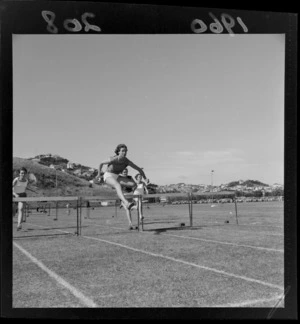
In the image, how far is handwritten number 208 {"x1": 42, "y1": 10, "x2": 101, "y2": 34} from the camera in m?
3.75

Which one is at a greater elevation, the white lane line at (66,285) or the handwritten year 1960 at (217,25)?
the handwritten year 1960 at (217,25)

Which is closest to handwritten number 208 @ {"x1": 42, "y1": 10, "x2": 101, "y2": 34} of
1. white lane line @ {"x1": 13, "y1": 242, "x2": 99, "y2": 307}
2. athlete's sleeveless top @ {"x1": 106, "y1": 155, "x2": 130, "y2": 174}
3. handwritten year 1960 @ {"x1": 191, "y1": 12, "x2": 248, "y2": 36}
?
handwritten year 1960 @ {"x1": 191, "y1": 12, "x2": 248, "y2": 36}

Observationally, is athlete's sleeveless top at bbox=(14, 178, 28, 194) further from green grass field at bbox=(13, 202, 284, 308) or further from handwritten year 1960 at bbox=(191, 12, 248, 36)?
handwritten year 1960 at bbox=(191, 12, 248, 36)

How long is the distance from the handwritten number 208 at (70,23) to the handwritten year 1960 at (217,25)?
2.84 feet

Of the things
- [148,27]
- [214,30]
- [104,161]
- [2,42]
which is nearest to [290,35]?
[214,30]

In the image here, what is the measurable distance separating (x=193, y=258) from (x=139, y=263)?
700 mm

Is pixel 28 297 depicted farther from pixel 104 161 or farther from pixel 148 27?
pixel 104 161

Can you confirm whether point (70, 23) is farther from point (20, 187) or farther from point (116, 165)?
point (20, 187)

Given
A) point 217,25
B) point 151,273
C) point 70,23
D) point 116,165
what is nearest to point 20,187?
point 116,165

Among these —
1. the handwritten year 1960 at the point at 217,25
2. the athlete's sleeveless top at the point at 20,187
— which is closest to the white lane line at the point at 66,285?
the handwritten year 1960 at the point at 217,25

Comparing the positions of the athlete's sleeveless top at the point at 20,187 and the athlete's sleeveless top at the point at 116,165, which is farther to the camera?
the athlete's sleeveless top at the point at 20,187

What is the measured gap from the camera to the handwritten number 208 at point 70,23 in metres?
3.75

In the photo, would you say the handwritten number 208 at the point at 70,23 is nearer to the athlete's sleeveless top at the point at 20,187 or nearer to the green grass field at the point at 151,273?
the green grass field at the point at 151,273

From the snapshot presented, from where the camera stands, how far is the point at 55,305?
11.1ft
